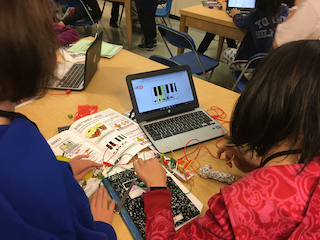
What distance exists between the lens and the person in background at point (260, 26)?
1.77 metres

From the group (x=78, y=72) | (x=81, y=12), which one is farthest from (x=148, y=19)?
(x=78, y=72)

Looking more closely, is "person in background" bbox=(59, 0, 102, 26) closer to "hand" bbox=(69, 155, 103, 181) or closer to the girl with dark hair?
"hand" bbox=(69, 155, 103, 181)

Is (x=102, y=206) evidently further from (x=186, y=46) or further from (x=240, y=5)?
(x=240, y=5)

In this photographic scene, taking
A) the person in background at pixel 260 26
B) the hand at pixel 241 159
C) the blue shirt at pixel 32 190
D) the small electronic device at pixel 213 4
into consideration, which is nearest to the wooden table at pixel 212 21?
the small electronic device at pixel 213 4

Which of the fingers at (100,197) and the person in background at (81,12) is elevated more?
the person in background at (81,12)

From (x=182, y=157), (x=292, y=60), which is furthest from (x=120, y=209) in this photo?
(x=292, y=60)

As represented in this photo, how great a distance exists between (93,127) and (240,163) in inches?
23.2

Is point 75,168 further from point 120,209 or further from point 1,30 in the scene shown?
point 1,30

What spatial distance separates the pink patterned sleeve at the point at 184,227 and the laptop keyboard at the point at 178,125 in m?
0.28

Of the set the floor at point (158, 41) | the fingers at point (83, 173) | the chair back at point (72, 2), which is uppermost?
the chair back at point (72, 2)

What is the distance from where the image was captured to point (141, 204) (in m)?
0.63

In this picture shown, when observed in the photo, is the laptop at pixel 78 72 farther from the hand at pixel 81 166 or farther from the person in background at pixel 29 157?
the person in background at pixel 29 157

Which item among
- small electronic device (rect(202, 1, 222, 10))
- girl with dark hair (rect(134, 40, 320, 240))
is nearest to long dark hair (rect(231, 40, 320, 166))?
girl with dark hair (rect(134, 40, 320, 240))

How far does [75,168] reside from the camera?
678mm
